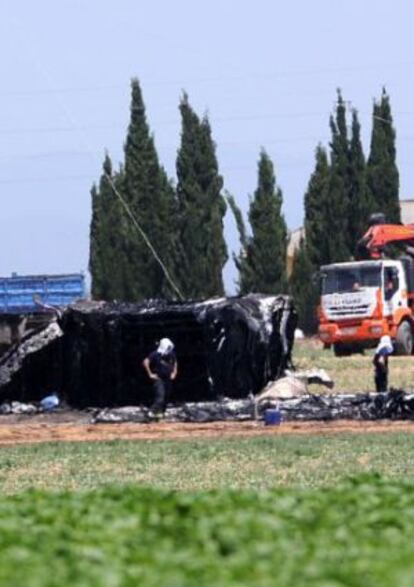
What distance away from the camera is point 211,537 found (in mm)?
11117

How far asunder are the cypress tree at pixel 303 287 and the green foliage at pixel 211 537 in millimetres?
62488

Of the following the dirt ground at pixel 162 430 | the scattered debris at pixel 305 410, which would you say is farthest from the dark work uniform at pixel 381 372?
the dirt ground at pixel 162 430

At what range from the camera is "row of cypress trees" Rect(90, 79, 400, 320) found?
73.8m

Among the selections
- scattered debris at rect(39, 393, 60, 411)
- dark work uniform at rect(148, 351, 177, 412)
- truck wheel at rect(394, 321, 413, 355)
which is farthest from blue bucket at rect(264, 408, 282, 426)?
truck wheel at rect(394, 321, 413, 355)

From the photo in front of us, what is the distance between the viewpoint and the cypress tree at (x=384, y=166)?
251 feet

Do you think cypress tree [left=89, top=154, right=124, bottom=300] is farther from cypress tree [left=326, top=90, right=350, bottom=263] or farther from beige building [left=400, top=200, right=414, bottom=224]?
beige building [left=400, top=200, right=414, bottom=224]

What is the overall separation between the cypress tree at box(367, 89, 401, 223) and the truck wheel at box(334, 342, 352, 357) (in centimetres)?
1614

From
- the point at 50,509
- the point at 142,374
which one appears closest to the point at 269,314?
the point at 142,374

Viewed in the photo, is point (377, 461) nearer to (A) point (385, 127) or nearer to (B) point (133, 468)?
(B) point (133, 468)

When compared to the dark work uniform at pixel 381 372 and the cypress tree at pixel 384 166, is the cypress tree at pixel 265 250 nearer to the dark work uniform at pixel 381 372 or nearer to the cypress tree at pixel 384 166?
the cypress tree at pixel 384 166

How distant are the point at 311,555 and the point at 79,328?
3119 centimetres

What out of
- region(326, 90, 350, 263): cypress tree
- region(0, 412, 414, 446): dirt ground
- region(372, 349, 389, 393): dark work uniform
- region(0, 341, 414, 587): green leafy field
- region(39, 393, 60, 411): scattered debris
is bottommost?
region(0, 341, 414, 587): green leafy field

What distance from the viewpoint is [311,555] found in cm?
1032

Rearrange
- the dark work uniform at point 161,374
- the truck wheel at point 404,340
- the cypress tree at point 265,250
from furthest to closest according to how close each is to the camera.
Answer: the cypress tree at point 265,250 < the truck wheel at point 404,340 < the dark work uniform at point 161,374
